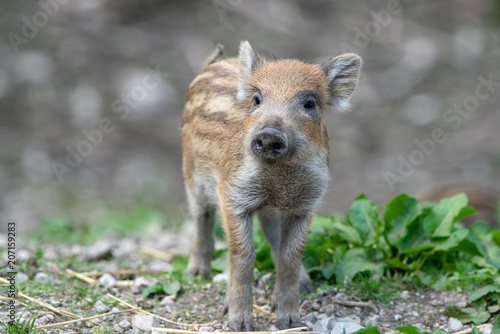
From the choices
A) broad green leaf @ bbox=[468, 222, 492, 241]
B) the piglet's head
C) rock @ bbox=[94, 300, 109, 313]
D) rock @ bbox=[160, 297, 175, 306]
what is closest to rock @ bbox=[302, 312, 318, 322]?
rock @ bbox=[160, 297, 175, 306]

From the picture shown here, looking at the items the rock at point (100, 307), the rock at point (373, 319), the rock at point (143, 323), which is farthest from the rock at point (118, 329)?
the rock at point (373, 319)

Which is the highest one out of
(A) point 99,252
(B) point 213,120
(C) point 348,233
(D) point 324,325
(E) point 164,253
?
(B) point 213,120

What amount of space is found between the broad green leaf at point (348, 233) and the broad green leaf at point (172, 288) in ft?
5.23

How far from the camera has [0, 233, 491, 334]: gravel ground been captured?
15.5ft

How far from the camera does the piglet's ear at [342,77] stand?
5168mm

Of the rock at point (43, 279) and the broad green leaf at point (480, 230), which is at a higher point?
the broad green leaf at point (480, 230)

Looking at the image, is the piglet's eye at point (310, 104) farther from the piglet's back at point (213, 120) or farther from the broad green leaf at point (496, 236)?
the broad green leaf at point (496, 236)

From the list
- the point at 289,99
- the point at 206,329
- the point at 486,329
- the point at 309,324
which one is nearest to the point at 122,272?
the point at 206,329

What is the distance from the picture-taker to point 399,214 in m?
5.68

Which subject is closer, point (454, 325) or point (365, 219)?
point (454, 325)

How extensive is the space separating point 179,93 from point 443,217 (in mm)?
7652

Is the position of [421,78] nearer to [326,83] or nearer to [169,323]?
[326,83]

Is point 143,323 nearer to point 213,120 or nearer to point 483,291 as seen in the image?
point 213,120

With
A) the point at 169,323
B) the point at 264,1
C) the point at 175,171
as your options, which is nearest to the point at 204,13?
the point at 264,1
